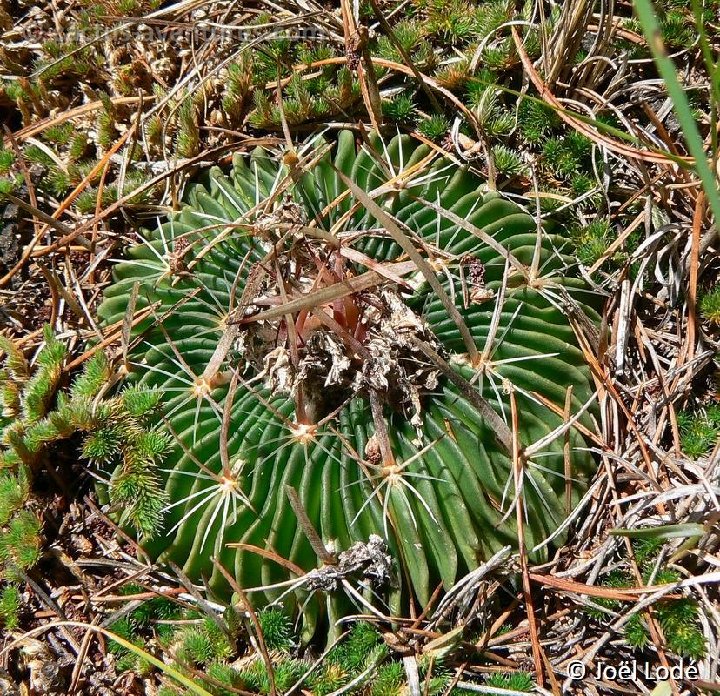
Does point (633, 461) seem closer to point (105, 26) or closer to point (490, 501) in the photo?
point (490, 501)

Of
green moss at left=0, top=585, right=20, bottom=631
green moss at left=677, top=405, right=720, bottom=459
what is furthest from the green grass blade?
green moss at left=0, top=585, right=20, bottom=631

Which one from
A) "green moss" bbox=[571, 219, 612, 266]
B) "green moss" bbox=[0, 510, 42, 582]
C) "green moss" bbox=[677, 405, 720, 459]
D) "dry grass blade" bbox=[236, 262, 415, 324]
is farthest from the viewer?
"green moss" bbox=[571, 219, 612, 266]

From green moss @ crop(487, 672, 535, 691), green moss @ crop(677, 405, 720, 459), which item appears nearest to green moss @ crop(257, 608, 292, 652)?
green moss @ crop(487, 672, 535, 691)

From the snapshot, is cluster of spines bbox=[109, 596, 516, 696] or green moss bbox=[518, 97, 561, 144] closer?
cluster of spines bbox=[109, 596, 516, 696]

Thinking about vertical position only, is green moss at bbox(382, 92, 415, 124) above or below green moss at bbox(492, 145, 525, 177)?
above

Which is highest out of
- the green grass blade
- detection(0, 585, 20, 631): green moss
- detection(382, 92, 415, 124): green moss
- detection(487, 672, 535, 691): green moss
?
the green grass blade

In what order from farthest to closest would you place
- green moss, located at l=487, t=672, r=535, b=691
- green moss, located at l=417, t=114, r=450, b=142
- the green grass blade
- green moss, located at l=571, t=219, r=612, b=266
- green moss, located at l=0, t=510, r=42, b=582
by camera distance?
green moss, located at l=417, t=114, r=450, b=142 < green moss, located at l=571, t=219, r=612, b=266 < green moss, located at l=0, t=510, r=42, b=582 < green moss, located at l=487, t=672, r=535, b=691 < the green grass blade

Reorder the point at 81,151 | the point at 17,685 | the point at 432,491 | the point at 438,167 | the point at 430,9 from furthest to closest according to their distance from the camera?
1. the point at 81,151
2. the point at 430,9
3. the point at 438,167
4. the point at 17,685
5. the point at 432,491

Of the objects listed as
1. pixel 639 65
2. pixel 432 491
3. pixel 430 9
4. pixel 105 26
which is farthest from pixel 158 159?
pixel 639 65

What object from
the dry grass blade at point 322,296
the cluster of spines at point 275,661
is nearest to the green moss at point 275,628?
the cluster of spines at point 275,661

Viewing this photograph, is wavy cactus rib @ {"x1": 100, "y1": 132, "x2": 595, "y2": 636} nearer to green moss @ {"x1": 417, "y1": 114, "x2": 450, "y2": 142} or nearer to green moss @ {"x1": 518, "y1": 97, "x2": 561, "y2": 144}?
green moss @ {"x1": 417, "y1": 114, "x2": 450, "y2": 142}
